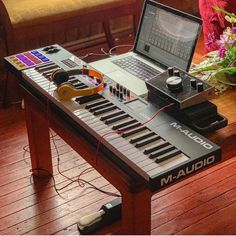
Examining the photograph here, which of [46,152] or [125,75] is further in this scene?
[46,152]

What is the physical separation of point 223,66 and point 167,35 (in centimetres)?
25

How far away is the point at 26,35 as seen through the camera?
2.76 meters

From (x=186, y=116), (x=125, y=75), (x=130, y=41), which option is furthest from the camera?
(x=130, y=41)

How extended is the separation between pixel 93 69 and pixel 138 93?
196 mm

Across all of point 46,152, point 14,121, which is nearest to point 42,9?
point 14,121

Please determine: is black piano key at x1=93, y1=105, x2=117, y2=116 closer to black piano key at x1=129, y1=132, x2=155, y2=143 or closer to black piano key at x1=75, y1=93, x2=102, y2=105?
black piano key at x1=75, y1=93, x2=102, y2=105

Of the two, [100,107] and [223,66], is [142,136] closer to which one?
[100,107]

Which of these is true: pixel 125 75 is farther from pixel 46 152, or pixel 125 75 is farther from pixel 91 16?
pixel 91 16

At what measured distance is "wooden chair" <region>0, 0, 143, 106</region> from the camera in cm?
269

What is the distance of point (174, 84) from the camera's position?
1.55 meters

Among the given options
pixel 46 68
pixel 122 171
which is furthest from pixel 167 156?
pixel 46 68

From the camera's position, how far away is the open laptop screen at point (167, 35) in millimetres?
1784

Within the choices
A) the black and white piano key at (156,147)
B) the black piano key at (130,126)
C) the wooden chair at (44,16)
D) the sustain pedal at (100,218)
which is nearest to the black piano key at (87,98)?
the black piano key at (130,126)

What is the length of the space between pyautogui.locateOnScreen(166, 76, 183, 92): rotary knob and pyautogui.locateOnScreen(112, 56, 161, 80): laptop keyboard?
287 millimetres
